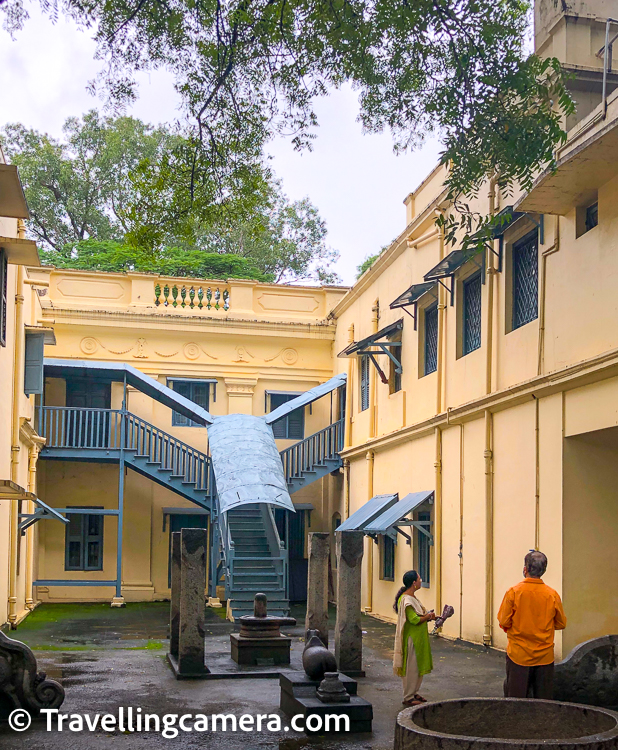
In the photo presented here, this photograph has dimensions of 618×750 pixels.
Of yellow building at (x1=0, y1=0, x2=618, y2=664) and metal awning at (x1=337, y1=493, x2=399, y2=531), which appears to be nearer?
yellow building at (x1=0, y1=0, x2=618, y2=664)

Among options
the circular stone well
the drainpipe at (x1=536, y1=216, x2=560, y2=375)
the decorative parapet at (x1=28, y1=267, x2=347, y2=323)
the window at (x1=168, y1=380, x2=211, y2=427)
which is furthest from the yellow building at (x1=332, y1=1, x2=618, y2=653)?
the window at (x1=168, y1=380, x2=211, y2=427)

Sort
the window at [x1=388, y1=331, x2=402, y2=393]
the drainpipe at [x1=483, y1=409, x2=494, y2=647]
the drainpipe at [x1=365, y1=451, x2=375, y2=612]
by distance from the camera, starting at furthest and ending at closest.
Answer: the drainpipe at [x1=365, y1=451, x2=375, y2=612]
the window at [x1=388, y1=331, x2=402, y2=393]
the drainpipe at [x1=483, y1=409, x2=494, y2=647]

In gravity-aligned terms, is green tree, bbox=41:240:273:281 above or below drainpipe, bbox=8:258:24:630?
above

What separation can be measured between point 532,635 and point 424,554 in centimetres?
919

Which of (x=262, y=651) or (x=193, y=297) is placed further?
(x=193, y=297)

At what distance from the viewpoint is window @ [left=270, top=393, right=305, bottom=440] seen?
24125mm

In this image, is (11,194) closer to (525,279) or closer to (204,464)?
(525,279)

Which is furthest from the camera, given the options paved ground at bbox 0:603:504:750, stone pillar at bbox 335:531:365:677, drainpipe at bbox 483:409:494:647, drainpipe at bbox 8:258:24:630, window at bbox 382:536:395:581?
window at bbox 382:536:395:581

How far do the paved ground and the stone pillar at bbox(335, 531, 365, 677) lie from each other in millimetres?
299

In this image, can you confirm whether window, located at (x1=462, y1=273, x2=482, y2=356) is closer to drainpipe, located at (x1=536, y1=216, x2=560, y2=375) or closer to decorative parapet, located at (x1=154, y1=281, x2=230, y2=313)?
drainpipe, located at (x1=536, y1=216, x2=560, y2=375)

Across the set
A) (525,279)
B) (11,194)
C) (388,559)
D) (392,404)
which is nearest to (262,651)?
(525,279)

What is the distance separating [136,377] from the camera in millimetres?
21656

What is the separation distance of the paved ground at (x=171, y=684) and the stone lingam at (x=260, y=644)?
0.80 meters

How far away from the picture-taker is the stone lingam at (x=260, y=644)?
40.1 ft
